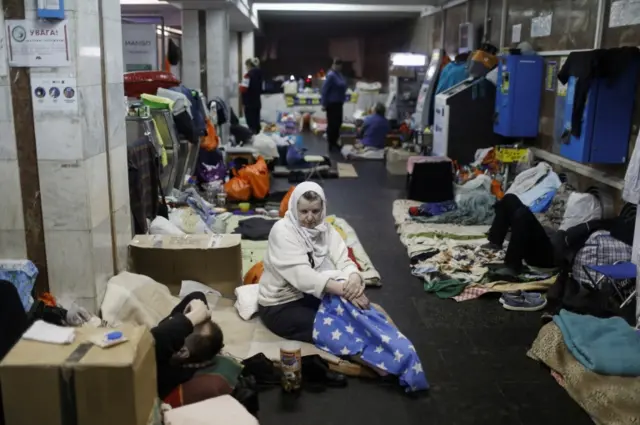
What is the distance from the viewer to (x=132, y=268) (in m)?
4.05

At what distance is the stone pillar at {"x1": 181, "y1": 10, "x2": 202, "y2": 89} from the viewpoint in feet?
30.9

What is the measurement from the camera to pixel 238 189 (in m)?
7.19

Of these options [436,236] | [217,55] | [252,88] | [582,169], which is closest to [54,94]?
[436,236]

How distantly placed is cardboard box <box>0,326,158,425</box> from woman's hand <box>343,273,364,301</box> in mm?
1488

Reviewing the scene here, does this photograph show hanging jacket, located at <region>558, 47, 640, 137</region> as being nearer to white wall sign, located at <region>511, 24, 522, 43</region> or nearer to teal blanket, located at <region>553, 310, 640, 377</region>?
teal blanket, located at <region>553, 310, 640, 377</region>

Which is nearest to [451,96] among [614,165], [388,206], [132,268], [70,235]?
[388,206]

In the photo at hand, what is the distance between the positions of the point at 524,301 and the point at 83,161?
2.95 metres

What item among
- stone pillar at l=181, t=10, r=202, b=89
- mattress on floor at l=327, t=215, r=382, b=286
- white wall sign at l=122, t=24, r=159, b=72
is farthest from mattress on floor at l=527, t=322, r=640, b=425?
stone pillar at l=181, t=10, r=202, b=89

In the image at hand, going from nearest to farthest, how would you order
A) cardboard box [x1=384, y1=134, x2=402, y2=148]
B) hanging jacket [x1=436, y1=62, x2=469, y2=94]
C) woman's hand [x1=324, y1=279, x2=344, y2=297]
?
woman's hand [x1=324, y1=279, x2=344, y2=297] < hanging jacket [x1=436, y1=62, x2=469, y2=94] < cardboard box [x1=384, y1=134, x2=402, y2=148]

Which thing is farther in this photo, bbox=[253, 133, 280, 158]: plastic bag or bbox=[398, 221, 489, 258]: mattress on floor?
bbox=[253, 133, 280, 158]: plastic bag

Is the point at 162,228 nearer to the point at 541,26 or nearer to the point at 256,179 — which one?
the point at 256,179

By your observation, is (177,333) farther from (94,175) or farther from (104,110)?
(104,110)

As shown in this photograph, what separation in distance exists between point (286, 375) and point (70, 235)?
1311 mm

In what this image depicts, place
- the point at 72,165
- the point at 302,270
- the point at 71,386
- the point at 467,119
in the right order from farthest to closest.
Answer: the point at 467,119, the point at 302,270, the point at 72,165, the point at 71,386
